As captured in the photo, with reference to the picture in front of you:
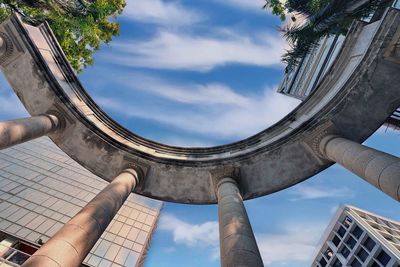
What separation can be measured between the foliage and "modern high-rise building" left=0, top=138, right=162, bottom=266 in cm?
3188

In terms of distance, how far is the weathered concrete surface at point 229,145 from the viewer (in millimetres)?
16953

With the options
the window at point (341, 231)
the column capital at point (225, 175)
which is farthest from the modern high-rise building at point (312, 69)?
the window at point (341, 231)

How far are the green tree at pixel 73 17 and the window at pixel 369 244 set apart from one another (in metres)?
84.2

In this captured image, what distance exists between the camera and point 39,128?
1619 cm

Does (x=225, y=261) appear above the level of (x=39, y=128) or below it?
below

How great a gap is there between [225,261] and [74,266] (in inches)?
171

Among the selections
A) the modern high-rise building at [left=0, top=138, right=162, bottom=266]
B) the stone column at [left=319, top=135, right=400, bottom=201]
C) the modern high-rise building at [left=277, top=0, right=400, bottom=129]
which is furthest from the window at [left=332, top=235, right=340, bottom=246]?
the stone column at [left=319, top=135, right=400, bottom=201]

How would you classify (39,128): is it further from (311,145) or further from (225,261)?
(311,145)

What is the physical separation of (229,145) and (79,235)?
1242cm

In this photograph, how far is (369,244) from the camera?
85.0m

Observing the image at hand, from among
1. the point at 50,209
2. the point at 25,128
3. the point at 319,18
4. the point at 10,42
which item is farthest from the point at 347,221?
the point at 10,42

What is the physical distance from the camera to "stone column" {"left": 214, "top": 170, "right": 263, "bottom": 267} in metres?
9.63

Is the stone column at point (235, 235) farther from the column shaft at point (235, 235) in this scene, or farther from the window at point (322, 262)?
the window at point (322, 262)

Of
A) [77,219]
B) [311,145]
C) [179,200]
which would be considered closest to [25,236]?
[179,200]
